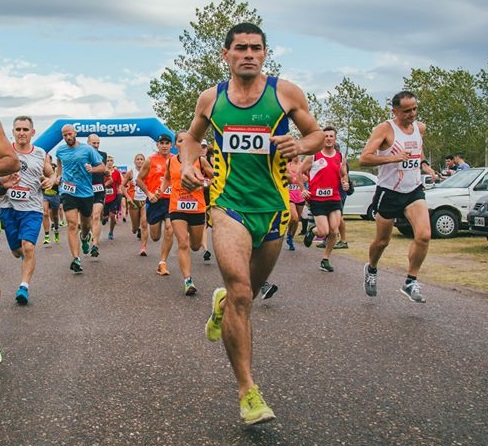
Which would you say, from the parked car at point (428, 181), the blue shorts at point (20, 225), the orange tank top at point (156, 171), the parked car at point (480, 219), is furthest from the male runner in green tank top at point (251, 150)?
the parked car at point (428, 181)

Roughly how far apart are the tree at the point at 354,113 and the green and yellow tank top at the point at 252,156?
4993 cm

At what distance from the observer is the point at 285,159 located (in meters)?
4.30

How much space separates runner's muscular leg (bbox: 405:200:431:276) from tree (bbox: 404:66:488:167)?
43.2m

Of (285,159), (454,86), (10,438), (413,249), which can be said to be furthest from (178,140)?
(454,86)

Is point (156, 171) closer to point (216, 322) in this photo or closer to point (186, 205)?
point (186, 205)

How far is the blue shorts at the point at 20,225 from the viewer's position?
7.98 m

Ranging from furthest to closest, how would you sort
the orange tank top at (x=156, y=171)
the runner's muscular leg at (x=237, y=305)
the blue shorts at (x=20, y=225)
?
the orange tank top at (x=156, y=171) < the blue shorts at (x=20, y=225) < the runner's muscular leg at (x=237, y=305)

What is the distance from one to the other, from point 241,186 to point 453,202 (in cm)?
1262

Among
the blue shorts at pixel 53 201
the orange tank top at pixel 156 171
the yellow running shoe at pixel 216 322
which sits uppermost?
the orange tank top at pixel 156 171

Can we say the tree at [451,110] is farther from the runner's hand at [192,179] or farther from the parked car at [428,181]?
the runner's hand at [192,179]

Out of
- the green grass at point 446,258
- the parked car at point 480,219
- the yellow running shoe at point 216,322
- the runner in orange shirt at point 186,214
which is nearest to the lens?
the yellow running shoe at point 216,322

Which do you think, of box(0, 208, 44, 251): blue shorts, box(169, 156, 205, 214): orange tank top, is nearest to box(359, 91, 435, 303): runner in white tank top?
box(169, 156, 205, 214): orange tank top

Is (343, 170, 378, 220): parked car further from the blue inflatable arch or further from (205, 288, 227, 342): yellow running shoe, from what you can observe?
(205, 288, 227, 342): yellow running shoe

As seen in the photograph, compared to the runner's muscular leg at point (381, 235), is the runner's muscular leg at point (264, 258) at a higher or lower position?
higher
